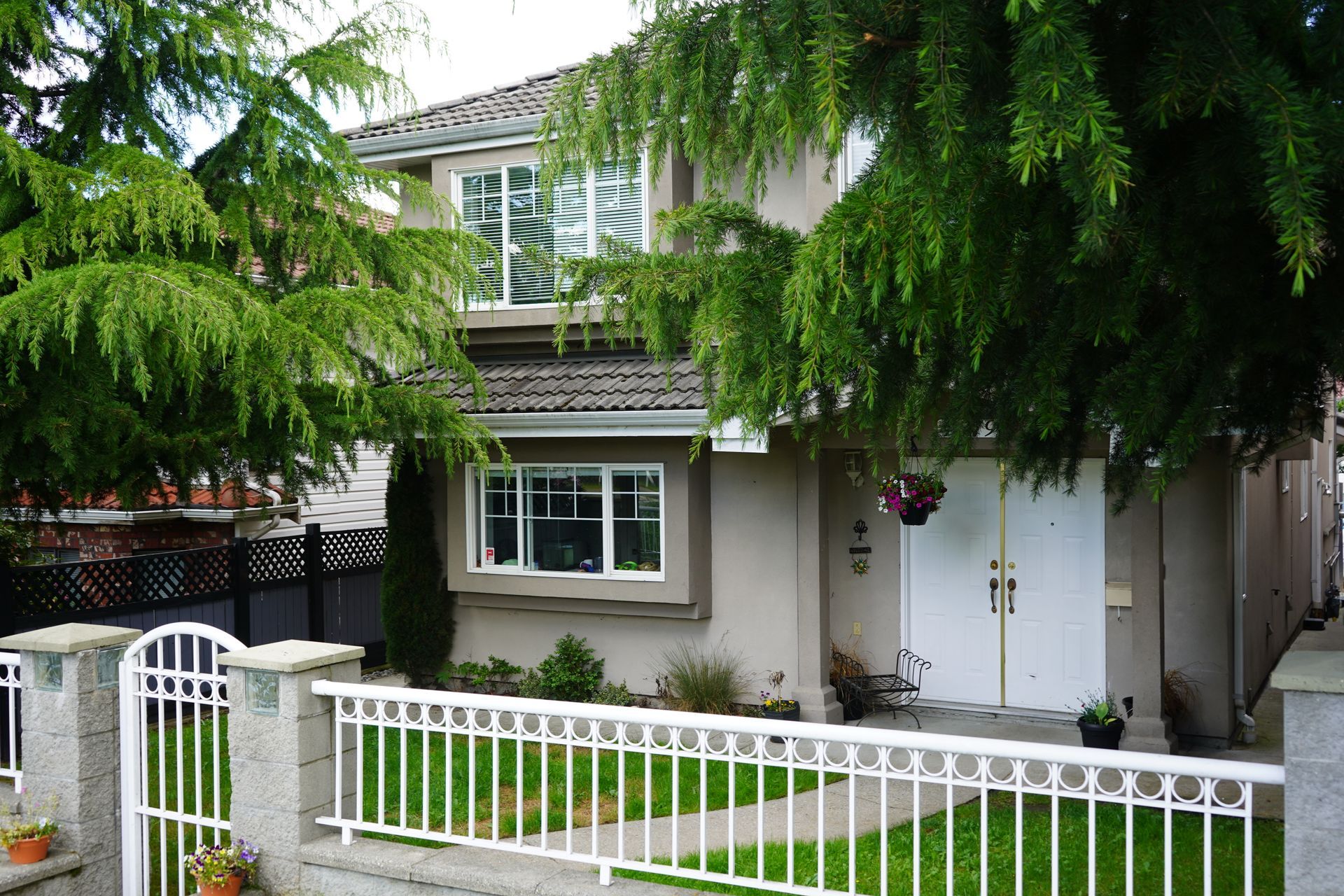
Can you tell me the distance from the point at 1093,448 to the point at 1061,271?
21.6 ft

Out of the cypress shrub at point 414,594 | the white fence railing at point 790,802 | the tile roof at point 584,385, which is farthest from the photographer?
the cypress shrub at point 414,594

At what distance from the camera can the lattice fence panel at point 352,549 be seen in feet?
44.3

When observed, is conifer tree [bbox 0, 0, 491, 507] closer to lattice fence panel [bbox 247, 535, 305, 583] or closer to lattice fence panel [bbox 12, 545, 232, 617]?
lattice fence panel [bbox 12, 545, 232, 617]

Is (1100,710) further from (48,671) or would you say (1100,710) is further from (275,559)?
(275,559)

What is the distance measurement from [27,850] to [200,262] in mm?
4437

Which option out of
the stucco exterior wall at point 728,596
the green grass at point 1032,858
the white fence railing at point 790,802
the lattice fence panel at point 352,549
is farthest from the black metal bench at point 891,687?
the lattice fence panel at point 352,549

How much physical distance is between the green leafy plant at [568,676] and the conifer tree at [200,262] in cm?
256

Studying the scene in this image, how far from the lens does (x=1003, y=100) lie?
2.97 m

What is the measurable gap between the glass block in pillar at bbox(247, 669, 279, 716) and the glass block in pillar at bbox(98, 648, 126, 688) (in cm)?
119

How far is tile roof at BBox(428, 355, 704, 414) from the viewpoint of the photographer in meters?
10.6

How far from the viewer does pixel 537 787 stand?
27.8ft

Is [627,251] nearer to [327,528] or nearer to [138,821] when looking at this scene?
[138,821]

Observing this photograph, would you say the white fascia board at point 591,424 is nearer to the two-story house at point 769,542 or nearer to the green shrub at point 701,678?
the two-story house at point 769,542

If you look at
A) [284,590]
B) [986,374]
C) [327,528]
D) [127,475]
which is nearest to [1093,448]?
[986,374]
